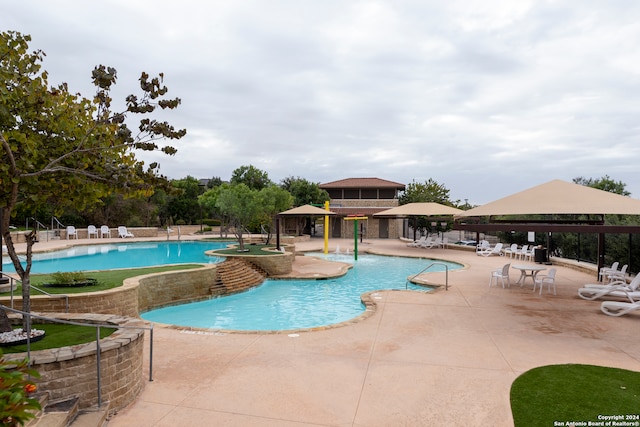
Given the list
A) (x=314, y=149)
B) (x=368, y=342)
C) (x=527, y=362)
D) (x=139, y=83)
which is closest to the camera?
(x=139, y=83)

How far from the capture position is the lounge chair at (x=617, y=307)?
30.2 ft

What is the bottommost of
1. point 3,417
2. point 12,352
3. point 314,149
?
point 12,352

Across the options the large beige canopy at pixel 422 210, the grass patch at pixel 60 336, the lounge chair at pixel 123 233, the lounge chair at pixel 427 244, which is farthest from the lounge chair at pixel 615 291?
the lounge chair at pixel 123 233

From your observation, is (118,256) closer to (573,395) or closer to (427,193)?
(573,395)

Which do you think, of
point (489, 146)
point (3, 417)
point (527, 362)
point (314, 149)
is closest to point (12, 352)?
point (3, 417)

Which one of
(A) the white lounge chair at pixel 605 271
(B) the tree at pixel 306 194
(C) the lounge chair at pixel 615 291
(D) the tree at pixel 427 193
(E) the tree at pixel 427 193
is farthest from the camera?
(E) the tree at pixel 427 193

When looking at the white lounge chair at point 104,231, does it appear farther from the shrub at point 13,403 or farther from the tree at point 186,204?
the shrub at point 13,403

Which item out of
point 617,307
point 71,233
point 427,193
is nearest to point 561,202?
point 617,307

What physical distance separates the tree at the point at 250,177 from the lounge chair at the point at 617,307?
41029 millimetres

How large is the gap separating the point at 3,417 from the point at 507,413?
16.3 ft

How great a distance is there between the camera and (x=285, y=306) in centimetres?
1268

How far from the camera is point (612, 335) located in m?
7.88

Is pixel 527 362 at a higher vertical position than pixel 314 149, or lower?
lower

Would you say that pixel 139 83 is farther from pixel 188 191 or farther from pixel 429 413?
pixel 188 191
